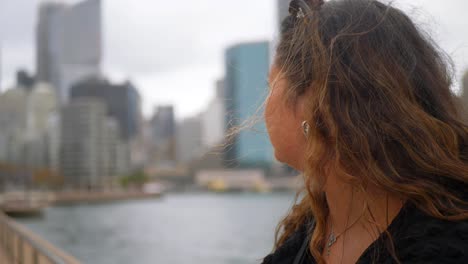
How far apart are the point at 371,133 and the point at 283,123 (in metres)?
0.14

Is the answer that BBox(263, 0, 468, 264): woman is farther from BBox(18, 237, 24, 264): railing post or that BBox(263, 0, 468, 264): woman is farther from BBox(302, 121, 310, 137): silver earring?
BBox(18, 237, 24, 264): railing post

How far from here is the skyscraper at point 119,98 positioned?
113812mm

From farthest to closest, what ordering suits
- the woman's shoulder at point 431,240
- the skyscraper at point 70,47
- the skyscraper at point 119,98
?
the skyscraper at point 70,47, the skyscraper at point 119,98, the woman's shoulder at point 431,240

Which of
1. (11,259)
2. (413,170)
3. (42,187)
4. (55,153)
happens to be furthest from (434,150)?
(55,153)

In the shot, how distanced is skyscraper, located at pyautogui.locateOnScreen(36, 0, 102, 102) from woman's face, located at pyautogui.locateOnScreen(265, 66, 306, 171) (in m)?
117

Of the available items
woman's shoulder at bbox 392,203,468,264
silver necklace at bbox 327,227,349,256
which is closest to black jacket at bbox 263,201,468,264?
woman's shoulder at bbox 392,203,468,264

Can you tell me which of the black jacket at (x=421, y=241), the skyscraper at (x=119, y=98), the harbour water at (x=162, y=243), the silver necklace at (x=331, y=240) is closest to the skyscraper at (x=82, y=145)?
the skyscraper at (x=119, y=98)

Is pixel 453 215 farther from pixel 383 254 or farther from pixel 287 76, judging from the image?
pixel 287 76

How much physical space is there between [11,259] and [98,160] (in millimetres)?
83447

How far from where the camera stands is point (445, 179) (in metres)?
0.65

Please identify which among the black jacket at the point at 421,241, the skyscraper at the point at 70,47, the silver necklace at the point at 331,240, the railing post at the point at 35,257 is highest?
the skyscraper at the point at 70,47

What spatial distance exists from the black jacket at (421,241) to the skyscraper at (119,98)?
11540 cm

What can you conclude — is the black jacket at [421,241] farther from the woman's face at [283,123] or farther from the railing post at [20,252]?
the railing post at [20,252]

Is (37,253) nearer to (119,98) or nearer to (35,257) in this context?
(35,257)
